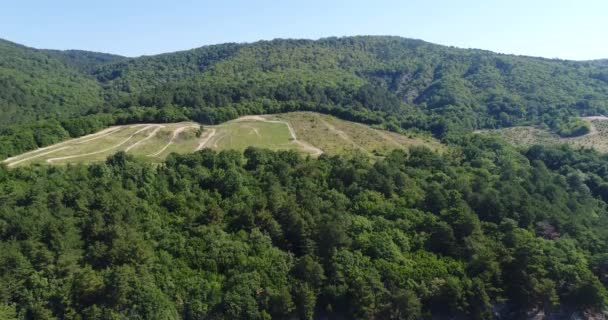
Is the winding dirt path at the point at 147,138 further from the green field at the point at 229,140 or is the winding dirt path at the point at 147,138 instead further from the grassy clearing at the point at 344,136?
the grassy clearing at the point at 344,136

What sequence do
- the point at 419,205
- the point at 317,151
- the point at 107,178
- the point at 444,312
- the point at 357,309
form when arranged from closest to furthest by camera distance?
1. the point at 357,309
2. the point at 444,312
3. the point at 107,178
4. the point at 419,205
5. the point at 317,151

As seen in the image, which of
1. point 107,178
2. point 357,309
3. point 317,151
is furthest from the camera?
point 317,151

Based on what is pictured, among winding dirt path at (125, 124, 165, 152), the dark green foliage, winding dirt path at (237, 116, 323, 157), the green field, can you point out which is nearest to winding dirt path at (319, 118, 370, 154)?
the green field

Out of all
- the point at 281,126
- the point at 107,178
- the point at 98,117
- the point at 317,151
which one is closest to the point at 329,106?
the point at 281,126

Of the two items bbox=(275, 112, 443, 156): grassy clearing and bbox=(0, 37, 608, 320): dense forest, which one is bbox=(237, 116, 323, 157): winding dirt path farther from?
bbox=(0, 37, 608, 320): dense forest

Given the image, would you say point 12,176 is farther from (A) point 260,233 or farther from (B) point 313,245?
(B) point 313,245

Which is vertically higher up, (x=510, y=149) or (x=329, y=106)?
(x=329, y=106)

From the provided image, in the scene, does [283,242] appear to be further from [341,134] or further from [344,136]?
[341,134]
